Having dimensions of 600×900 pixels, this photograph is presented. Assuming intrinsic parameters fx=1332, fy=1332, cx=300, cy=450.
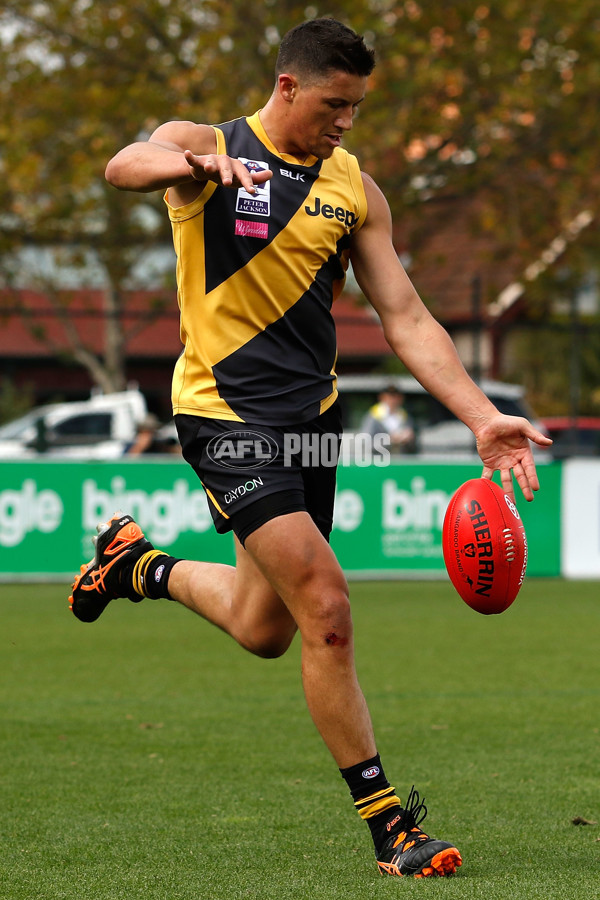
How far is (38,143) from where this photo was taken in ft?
71.5

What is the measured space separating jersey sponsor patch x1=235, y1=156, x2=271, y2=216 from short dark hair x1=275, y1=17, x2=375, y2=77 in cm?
31

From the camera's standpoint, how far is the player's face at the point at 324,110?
160 inches

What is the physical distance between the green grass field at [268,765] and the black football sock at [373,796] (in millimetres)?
136

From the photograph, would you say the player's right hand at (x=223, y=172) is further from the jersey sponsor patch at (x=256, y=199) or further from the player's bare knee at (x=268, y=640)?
the player's bare knee at (x=268, y=640)

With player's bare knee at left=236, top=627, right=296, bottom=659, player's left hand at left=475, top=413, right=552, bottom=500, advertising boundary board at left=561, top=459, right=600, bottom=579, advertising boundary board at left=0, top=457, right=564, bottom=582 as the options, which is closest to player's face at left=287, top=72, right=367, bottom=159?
player's left hand at left=475, top=413, right=552, bottom=500

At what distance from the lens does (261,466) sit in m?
4.05

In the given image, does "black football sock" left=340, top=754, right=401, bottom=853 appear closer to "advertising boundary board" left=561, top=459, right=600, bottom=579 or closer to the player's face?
the player's face

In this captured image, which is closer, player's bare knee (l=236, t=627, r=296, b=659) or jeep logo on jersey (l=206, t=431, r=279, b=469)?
jeep logo on jersey (l=206, t=431, r=279, b=469)

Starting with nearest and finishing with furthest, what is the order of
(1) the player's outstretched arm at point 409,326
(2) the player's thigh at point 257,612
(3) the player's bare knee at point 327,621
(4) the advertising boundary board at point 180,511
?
(3) the player's bare knee at point 327,621, (1) the player's outstretched arm at point 409,326, (2) the player's thigh at point 257,612, (4) the advertising boundary board at point 180,511

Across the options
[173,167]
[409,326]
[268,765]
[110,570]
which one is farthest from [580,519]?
[173,167]

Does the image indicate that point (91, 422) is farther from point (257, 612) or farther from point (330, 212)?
point (330, 212)

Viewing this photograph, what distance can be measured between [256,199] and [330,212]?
25 cm

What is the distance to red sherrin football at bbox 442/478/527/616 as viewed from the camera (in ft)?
13.7

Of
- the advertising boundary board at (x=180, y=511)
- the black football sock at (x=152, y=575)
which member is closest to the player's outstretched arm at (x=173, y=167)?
the black football sock at (x=152, y=575)
